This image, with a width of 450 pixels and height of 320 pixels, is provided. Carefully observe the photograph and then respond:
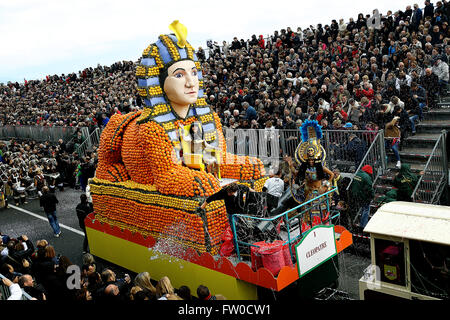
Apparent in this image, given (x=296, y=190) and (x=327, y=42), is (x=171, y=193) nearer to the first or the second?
(x=296, y=190)

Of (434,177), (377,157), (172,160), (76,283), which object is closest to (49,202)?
(172,160)

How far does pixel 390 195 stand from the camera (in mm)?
9586

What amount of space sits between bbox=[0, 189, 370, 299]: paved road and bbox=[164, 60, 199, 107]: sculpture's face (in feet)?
12.8

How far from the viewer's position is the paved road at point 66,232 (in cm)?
870

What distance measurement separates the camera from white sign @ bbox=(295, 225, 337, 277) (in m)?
6.93

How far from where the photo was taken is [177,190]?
796 cm

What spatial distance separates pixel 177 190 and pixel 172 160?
28.1 inches

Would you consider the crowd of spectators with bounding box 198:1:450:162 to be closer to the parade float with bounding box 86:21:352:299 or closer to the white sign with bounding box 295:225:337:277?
the parade float with bounding box 86:21:352:299

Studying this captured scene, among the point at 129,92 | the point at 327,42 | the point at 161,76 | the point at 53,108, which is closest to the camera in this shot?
the point at 161,76

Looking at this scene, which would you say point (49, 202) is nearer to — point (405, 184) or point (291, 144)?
point (291, 144)

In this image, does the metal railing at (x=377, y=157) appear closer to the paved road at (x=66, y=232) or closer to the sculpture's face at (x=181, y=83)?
the paved road at (x=66, y=232)

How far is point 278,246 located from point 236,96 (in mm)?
10877

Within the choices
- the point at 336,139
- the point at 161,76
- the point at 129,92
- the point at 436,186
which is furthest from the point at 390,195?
the point at 129,92

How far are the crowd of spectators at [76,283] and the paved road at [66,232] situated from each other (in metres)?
2.28
